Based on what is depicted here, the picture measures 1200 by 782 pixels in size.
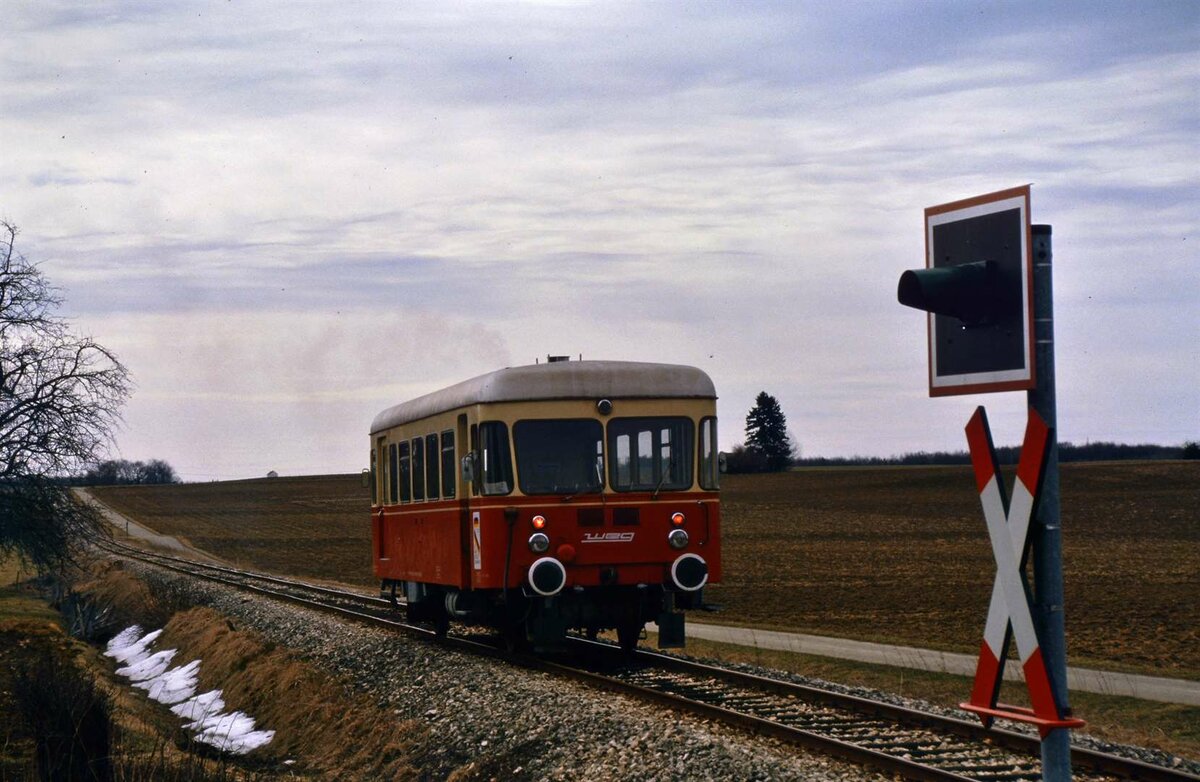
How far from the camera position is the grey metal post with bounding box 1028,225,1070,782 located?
3725mm

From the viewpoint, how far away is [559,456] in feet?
47.0

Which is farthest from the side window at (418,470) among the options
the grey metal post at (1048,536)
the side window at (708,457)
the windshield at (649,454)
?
the grey metal post at (1048,536)

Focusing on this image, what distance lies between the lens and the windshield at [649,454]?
47.2 feet

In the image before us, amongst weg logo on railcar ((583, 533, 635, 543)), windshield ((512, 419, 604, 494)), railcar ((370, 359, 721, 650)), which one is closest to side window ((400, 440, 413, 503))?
railcar ((370, 359, 721, 650))

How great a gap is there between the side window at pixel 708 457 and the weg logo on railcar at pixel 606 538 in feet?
3.48

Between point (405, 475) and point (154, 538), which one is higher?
point (405, 475)

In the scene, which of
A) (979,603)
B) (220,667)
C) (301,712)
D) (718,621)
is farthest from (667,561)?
(979,603)

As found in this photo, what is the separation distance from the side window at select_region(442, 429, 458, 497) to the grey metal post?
11790mm

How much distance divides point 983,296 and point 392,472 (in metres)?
15.7

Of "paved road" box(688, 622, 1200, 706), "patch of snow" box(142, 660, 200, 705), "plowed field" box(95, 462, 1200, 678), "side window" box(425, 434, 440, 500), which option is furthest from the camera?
"plowed field" box(95, 462, 1200, 678)

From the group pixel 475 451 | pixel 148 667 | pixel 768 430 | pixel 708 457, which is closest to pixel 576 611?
pixel 475 451

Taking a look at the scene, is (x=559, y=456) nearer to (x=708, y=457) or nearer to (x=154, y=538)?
(x=708, y=457)

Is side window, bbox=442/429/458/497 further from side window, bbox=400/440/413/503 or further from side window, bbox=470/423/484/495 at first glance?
side window, bbox=400/440/413/503

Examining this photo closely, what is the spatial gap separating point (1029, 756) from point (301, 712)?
27.5 ft
